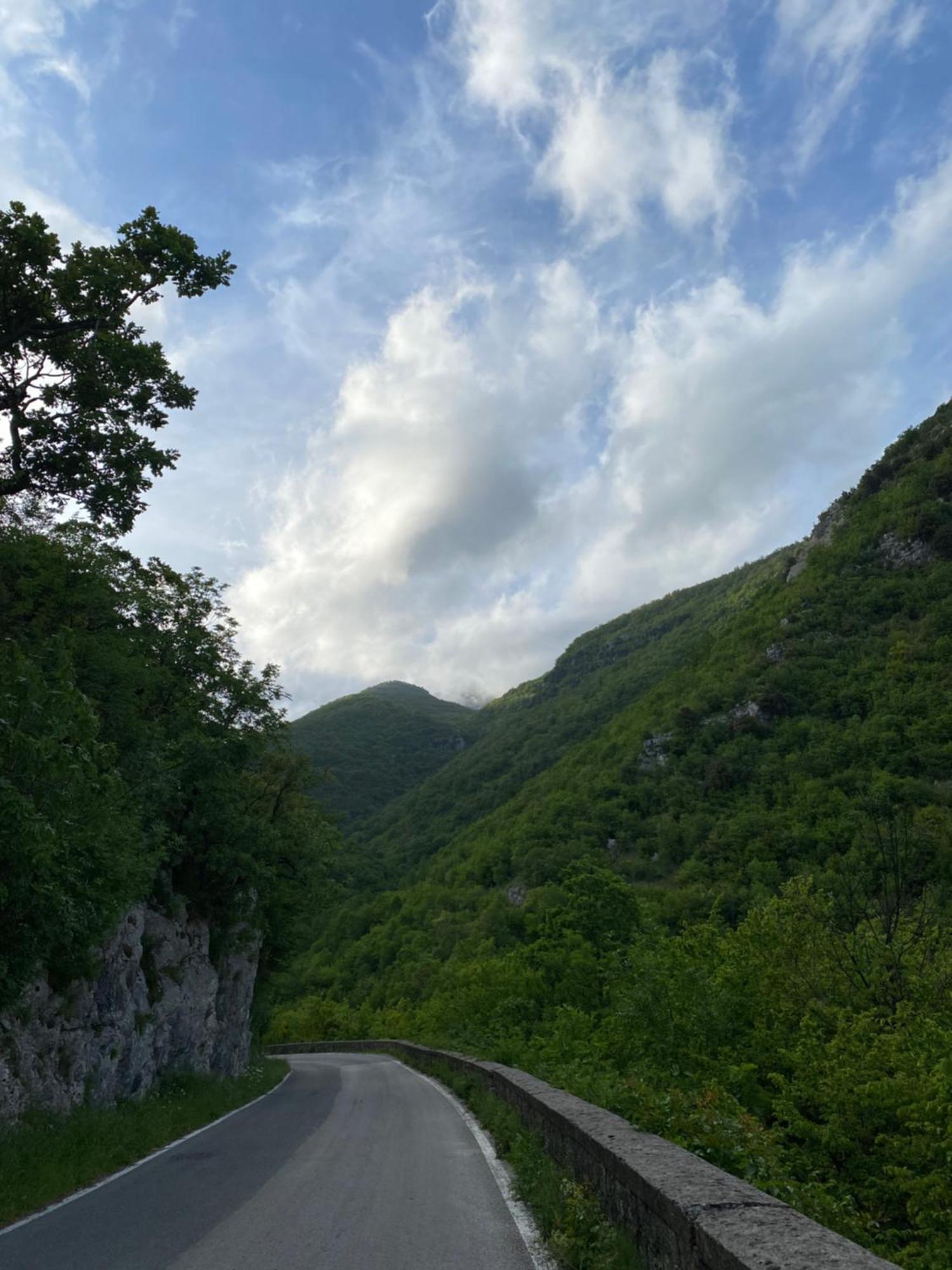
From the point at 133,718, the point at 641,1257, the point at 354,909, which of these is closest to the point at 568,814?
the point at 354,909

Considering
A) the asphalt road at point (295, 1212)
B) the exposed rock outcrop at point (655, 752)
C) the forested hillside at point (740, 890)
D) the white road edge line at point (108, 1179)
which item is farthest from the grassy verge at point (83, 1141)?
the exposed rock outcrop at point (655, 752)

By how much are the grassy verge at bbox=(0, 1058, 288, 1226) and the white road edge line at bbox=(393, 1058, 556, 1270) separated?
185 inches

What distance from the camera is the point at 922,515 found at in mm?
86062

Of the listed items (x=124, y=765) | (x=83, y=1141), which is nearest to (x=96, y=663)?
(x=124, y=765)

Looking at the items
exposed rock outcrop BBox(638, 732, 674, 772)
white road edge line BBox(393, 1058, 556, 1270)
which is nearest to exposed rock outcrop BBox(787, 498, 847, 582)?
exposed rock outcrop BBox(638, 732, 674, 772)

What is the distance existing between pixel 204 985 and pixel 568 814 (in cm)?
6337

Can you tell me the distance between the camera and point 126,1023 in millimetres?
16156

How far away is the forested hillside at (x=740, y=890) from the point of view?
10086 millimetres

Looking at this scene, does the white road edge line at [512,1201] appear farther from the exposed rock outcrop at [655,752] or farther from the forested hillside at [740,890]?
the exposed rock outcrop at [655,752]

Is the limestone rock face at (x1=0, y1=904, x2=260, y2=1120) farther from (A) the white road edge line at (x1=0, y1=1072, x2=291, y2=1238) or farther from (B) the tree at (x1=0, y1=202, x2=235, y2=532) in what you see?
(B) the tree at (x1=0, y1=202, x2=235, y2=532)

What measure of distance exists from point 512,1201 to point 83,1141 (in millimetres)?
6373

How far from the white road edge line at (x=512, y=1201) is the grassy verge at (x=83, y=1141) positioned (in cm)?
470

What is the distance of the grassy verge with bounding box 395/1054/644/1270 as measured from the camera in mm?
5070

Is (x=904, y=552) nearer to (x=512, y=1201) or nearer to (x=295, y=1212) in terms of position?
(x=512, y=1201)
